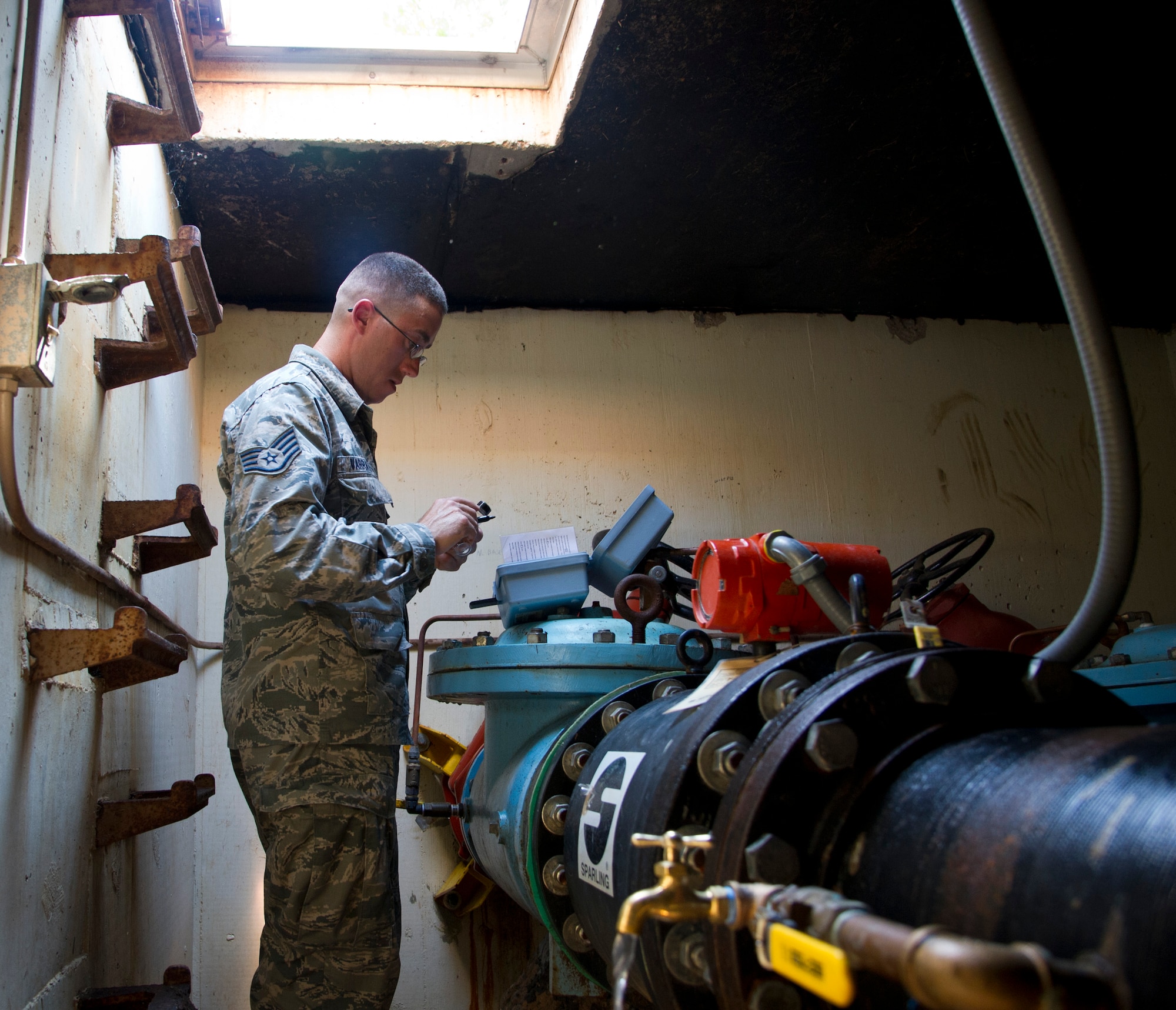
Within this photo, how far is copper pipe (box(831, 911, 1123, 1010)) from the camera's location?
30 cm

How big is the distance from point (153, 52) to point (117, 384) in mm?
665

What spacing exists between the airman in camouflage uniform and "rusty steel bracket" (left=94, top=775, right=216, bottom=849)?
83 millimetres

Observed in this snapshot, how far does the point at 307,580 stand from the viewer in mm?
1230

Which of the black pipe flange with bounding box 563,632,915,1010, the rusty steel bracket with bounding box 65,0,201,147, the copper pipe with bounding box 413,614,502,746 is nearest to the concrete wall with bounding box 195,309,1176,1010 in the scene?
the copper pipe with bounding box 413,614,502,746

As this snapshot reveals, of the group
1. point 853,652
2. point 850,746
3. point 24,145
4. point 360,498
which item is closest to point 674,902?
point 850,746

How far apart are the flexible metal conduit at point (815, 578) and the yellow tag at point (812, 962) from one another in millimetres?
471

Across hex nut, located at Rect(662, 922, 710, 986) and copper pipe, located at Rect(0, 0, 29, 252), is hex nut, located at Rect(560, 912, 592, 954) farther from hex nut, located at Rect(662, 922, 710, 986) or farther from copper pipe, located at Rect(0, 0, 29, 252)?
copper pipe, located at Rect(0, 0, 29, 252)

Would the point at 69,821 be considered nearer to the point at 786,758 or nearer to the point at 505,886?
the point at 505,886

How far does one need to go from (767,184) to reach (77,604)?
1.81 meters

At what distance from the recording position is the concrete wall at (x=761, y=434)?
2496mm

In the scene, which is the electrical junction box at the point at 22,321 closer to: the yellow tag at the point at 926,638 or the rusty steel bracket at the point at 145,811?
the rusty steel bracket at the point at 145,811

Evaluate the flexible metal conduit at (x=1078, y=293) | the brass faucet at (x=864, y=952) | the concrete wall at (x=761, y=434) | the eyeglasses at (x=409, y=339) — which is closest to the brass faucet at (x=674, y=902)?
the brass faucet at (x=864, y=952)

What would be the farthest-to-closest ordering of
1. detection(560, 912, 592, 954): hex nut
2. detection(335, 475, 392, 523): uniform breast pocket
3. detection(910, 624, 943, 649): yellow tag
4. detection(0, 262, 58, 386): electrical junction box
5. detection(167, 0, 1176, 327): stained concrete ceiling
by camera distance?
detection(167, 0, 1176, 327): stained concrete ceiling, detection(335, 475, 392, 523): uniform breast pocket, detection(560, 912, 592, 954): hex nut, detection(0, 262, 58, 386): electrical junction box, detection(910, 624, 943, 649): yellow tag

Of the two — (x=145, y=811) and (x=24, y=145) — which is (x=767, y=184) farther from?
(x=145, y=811)
